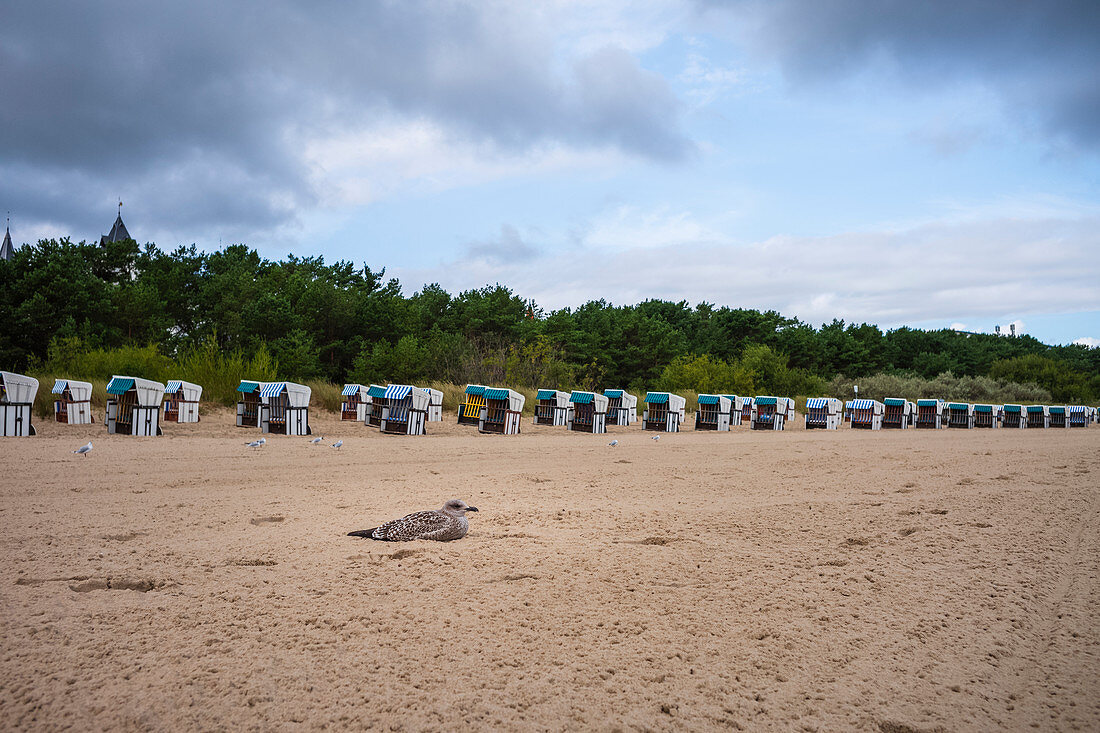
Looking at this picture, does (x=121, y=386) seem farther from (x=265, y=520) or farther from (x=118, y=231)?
(x=118, y=231)

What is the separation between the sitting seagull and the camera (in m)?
4.68

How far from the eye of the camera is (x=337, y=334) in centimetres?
3034

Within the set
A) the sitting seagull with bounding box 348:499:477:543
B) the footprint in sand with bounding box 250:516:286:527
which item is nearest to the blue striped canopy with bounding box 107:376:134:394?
the footprint in sand with bounding box 250:516:286:527

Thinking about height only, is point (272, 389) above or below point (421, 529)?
above

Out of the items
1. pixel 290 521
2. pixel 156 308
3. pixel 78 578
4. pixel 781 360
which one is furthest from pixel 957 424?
pixel 156 308

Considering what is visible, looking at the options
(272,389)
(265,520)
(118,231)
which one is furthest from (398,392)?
(118,231)

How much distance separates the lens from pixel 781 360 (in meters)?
44.2

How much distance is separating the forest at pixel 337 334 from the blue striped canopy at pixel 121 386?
5.34m

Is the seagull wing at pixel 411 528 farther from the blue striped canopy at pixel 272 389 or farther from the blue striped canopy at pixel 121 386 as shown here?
the blue striped canopy at pixel 272 389

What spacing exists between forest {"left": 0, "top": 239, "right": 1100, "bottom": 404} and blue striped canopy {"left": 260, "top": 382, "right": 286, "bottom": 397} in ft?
14.2

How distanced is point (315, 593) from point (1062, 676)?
3.65 meters

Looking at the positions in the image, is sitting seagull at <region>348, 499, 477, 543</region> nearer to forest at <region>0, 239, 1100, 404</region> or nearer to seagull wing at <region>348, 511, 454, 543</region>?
seagull wing at <region>348, 511, 454, 543</region>

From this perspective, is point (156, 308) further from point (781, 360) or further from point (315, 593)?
point (781, 360)

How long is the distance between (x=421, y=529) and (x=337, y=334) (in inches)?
1078
